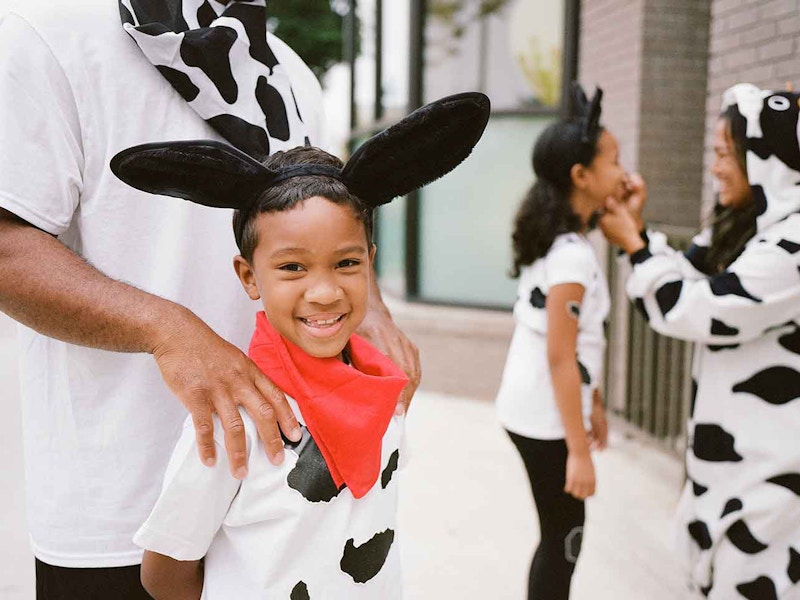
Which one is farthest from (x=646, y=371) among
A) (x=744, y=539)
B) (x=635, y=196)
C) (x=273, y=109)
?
(x=273, y=109)

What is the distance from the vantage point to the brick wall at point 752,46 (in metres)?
3.39

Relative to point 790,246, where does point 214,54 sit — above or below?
above

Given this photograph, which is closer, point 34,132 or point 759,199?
point 34,132

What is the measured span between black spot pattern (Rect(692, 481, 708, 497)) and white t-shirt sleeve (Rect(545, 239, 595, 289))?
2.41 feet

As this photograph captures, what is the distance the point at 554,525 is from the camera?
2566 mm

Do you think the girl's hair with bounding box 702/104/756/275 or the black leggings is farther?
the black leggings

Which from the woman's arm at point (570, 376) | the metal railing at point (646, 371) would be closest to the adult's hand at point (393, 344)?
the woman's arm at point (570, 376)

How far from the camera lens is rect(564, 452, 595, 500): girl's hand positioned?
2.43 m

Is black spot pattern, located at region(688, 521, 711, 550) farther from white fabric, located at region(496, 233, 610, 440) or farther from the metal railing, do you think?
the metal railing

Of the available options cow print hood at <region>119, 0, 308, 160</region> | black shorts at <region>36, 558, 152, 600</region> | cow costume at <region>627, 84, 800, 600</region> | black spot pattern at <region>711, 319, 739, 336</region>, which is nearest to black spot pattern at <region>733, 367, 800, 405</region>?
cow costume at <region>627, 84, 800, 600</region>

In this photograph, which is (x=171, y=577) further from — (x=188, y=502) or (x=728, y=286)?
(x=728, y=286)

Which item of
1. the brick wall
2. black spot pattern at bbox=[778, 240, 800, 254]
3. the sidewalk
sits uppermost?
the brick wall

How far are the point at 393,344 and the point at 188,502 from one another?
1.79 feet

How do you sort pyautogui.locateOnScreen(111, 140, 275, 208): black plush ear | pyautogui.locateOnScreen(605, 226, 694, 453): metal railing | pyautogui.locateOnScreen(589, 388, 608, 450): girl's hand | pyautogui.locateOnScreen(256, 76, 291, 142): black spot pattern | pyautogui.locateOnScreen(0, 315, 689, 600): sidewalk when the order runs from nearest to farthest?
1. pyautogui.locateOnScreen(111, 140, 275, 208): black plush ear
2. pyautogui.locateOnScreen(256, 76, 291, 142): black spot pattern
3. pyautogui.locateOnScreen(589, 388, 608, 450): girl's hand
4. pyautogui.locateOnScreen(0, 315, 689, 600): sidewalk
5. pyautogui.locateOnScreen(605, 226, 694, 453): metal railing
